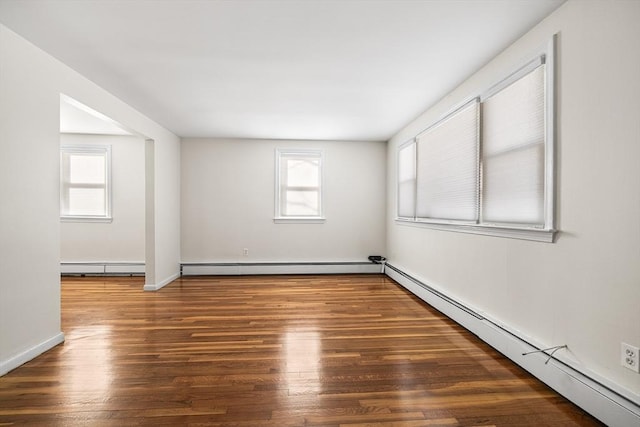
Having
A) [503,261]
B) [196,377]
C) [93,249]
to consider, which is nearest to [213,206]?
[93,249]

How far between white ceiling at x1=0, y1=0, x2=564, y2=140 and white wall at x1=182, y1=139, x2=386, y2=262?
6.35 ft

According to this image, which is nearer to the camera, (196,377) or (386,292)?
(196,377)

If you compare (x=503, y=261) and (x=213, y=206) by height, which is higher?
(x=213, y=206)

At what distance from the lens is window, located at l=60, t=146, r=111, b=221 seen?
19.8 feet

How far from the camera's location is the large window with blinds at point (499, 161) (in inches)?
91.5

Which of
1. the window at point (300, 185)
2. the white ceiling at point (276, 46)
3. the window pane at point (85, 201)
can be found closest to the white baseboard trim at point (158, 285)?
the window pane at point (85, 201)

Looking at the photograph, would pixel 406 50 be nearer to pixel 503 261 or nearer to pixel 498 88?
pixel 498 88

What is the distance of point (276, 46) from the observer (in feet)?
8.80

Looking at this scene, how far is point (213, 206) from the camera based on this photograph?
6180mm

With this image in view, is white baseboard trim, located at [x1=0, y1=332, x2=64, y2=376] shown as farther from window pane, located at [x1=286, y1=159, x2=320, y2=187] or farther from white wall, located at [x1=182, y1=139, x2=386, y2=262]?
window pane, located at [x1=286, y1=159, x2=320, y2=187]

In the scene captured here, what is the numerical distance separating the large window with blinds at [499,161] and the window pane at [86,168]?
5.85 metres

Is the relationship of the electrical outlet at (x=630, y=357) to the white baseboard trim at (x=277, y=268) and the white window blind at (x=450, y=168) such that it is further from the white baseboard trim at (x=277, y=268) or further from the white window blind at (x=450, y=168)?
the white baseboard trim at (x=277, y=268)

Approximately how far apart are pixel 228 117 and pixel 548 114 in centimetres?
392

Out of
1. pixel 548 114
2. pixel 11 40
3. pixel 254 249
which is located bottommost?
pixel 254 249
